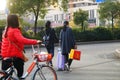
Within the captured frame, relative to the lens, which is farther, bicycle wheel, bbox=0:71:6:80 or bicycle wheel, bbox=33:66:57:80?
bicycle wheel, bbox=33:66:57:80

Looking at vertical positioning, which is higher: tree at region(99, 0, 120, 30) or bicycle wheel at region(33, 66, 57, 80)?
bicycle wheel at region(33, 66, 57, 80)

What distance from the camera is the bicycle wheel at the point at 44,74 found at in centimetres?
881

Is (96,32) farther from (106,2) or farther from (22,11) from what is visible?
(106,2)

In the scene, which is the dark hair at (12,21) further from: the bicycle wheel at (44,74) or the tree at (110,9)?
the tree at (110,9)

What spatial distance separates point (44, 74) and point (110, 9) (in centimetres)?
4111

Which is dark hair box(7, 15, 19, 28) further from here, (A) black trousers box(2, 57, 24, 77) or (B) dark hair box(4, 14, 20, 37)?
(A) black trousers box(2, 57, 24, 77)

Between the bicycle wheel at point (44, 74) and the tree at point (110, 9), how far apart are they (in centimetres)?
3980

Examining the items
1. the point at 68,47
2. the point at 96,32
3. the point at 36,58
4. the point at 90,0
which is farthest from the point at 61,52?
the point at 90,0

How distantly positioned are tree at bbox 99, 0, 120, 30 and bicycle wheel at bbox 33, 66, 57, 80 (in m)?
39.8

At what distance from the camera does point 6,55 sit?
8.25 meters

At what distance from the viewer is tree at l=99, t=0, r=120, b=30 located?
4900cm

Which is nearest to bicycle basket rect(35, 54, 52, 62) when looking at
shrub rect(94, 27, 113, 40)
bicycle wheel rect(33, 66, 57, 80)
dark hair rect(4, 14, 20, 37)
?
bicycle wheel rect(33, 66, 57, 80)

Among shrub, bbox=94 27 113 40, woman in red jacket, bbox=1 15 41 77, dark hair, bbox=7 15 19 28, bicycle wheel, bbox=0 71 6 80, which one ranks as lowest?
shrub, bbox=94 27 113 40

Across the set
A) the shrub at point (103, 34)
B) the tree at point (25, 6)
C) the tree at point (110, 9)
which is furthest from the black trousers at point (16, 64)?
the tree at point (110, 9)
